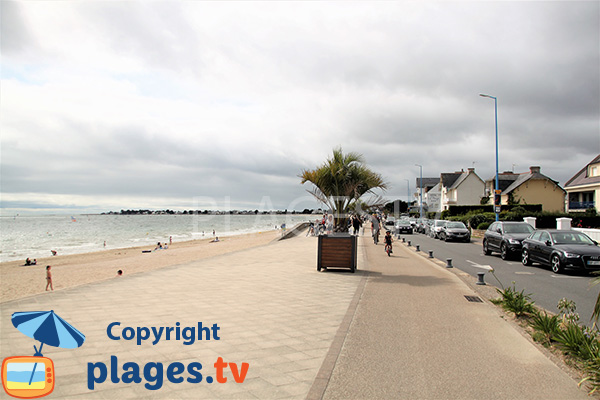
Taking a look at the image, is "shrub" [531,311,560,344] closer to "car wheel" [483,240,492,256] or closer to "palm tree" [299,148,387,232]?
"palm tree" [299,148,387,232]

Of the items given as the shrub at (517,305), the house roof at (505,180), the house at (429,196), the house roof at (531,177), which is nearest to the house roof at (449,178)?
the house roof at (505,180)

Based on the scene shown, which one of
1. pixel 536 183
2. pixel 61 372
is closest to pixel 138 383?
pixel 61 372

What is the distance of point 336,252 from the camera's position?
1234cm

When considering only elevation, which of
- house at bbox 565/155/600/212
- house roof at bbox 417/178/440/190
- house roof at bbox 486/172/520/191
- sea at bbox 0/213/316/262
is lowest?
sea at bbox 0/213/316/262

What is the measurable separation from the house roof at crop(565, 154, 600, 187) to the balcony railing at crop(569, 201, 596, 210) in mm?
2348

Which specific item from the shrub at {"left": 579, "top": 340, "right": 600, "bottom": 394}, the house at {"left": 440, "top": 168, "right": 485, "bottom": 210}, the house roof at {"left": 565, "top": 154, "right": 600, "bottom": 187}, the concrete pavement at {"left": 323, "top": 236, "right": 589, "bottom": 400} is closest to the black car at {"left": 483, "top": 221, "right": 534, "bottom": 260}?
Answer: the concrete pavement at {"left": 323, "top": 236, "right": 589, "bottom": 400}

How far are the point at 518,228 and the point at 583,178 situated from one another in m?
33.0

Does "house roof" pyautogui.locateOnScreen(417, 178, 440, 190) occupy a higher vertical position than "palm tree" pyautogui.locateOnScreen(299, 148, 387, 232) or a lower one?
higher

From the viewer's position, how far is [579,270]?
42.4 ft

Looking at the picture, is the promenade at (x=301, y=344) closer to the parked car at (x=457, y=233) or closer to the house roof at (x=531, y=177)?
the parked car at (x=457, y=233)

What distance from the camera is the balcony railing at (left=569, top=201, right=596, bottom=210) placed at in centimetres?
4362

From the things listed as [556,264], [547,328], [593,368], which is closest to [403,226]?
[556,264]

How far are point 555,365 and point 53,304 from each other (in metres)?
7.82

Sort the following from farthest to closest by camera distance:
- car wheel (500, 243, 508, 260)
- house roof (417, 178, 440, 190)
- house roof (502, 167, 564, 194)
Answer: house roof (417, 178, 440, 190)
house roof (502, 167, 564, 194)
car wheel (500, 243, 508, 260)
